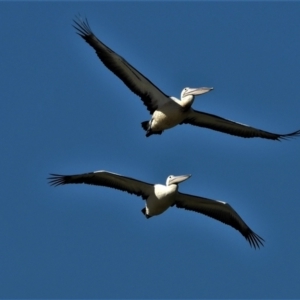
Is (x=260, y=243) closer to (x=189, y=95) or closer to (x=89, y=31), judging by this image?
(x=189, y=95)

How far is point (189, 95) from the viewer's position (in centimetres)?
3806

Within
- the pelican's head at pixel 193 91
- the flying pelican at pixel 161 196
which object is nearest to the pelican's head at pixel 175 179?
the flying pelican at pixel 161 196

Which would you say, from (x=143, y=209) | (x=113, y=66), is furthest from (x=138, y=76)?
(x=143, y=209)

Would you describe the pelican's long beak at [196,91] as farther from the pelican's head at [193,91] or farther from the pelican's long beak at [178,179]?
the pelican's long beak at [178,179]

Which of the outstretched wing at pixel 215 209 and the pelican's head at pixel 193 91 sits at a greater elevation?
the pelican's head at pixel 193 91

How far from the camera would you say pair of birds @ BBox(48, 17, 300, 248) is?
37688mm

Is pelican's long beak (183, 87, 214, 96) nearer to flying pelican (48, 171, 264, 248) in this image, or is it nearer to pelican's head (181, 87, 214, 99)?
pelican's head (181, 87, 214, 99)

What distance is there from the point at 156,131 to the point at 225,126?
1887 millimetres

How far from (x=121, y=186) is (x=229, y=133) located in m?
2.79

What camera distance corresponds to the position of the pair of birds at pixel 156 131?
37.7 m

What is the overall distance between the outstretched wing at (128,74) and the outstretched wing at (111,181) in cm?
159

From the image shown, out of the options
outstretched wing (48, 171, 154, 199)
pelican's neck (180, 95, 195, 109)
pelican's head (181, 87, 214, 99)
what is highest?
pelican's head (181, 87, 214, 99)

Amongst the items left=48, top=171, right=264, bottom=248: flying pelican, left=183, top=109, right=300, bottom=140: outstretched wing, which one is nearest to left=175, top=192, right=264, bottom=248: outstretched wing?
left=48, top=171, right=264, bottom=248: flying pelican

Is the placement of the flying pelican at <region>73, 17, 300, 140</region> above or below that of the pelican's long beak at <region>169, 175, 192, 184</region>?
above
